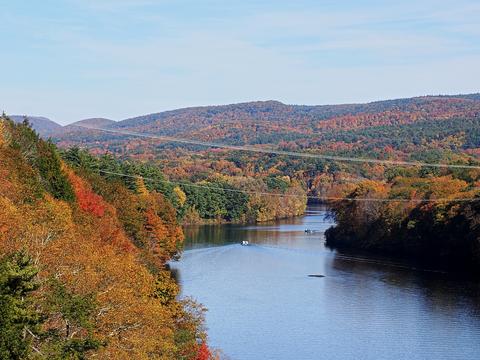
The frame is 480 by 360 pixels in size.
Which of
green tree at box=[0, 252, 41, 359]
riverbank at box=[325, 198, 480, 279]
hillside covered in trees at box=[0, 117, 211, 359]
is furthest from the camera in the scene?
riverbank at box=[325, 198, 480, 279]

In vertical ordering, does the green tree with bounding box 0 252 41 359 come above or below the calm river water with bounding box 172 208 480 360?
above

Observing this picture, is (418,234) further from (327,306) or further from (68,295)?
(68,295)

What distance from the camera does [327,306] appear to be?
158 feet

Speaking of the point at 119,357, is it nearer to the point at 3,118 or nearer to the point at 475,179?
the point at 3,118

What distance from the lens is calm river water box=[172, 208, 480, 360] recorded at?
125 ft

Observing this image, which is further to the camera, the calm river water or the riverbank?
the riverbank

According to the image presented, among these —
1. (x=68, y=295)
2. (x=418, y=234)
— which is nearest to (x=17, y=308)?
(x=68, y=295)

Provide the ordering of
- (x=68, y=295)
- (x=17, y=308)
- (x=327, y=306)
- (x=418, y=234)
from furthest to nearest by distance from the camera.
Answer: (x=418, y=234) < (x=327, y=306) < (x=68, y=295) < (x=17, y=308)

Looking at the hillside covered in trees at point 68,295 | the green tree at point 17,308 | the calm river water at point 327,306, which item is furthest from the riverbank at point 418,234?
the green tree at point 17,308

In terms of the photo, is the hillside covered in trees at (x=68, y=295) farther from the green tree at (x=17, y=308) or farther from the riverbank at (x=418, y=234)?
the riverbank at (x=418, y=234)

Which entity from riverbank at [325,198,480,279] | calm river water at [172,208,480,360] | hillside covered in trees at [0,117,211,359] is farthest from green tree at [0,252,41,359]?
riverbank at [325,198,480,279]

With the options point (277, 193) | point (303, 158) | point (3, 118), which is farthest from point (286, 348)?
point (303, 158)

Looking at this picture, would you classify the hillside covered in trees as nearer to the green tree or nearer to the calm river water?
the green tree

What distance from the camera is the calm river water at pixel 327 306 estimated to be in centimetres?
3797
